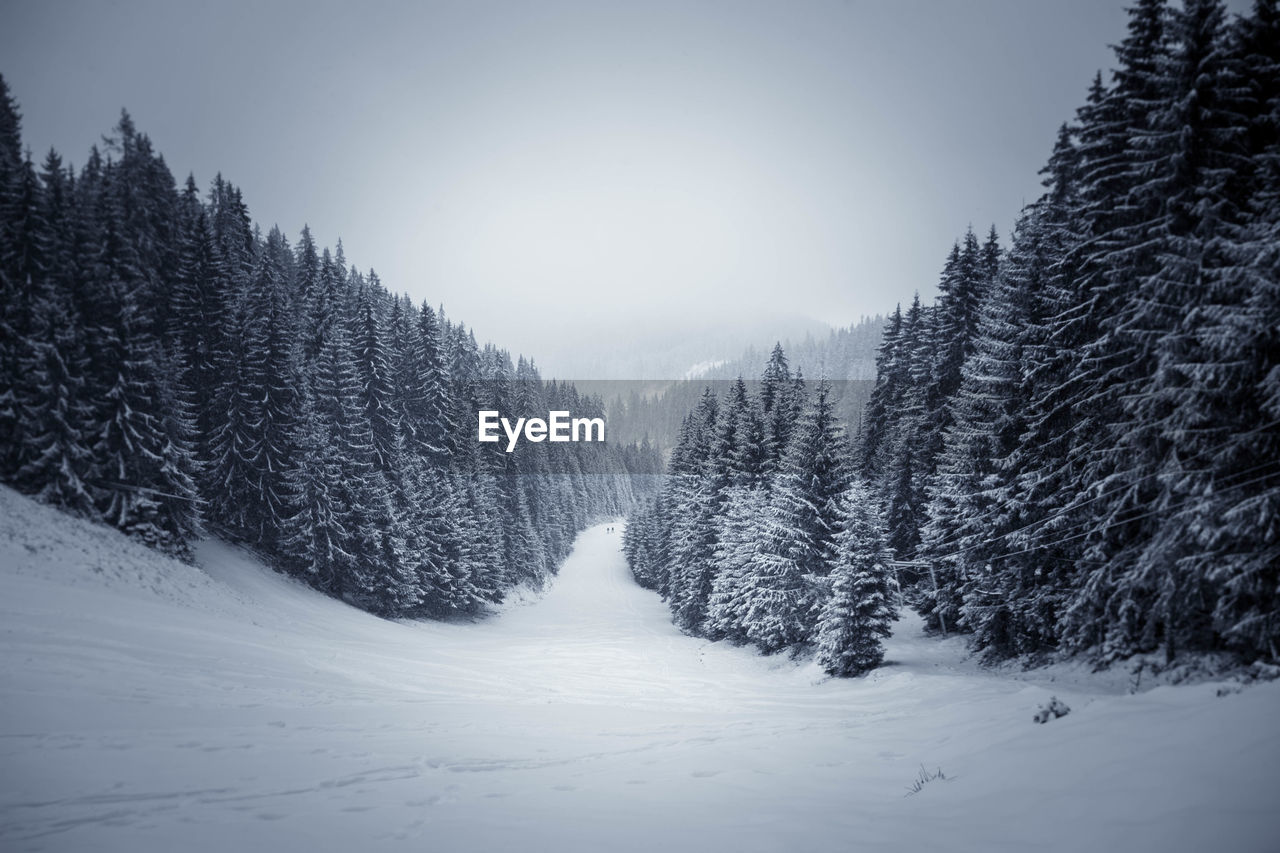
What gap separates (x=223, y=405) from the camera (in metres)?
30.2

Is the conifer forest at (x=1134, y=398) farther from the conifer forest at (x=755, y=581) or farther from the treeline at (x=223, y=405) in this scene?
the treeline at (x=223, y=405)

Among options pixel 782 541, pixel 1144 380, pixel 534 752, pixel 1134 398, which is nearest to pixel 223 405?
pixel 534 752

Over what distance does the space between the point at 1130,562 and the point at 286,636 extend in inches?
1039

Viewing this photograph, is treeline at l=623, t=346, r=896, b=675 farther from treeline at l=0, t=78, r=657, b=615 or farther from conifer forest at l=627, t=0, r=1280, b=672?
treeline at l=0, t=78, r=657, b=615

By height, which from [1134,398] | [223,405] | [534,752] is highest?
[223,405]

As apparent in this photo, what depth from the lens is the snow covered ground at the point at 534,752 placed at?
5391 millimetres

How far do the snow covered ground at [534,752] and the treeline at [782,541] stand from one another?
7.97 ft

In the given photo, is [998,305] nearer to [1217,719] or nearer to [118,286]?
[1217,719]

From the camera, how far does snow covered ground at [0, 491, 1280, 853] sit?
17.7 feet

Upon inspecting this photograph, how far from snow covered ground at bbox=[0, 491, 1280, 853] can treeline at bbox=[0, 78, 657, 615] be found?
4.86 metres

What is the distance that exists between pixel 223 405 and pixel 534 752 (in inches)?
1221

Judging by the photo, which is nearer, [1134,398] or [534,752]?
[534,752]

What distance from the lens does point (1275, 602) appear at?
29.6ft

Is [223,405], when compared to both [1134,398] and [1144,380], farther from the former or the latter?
[1144,380]
